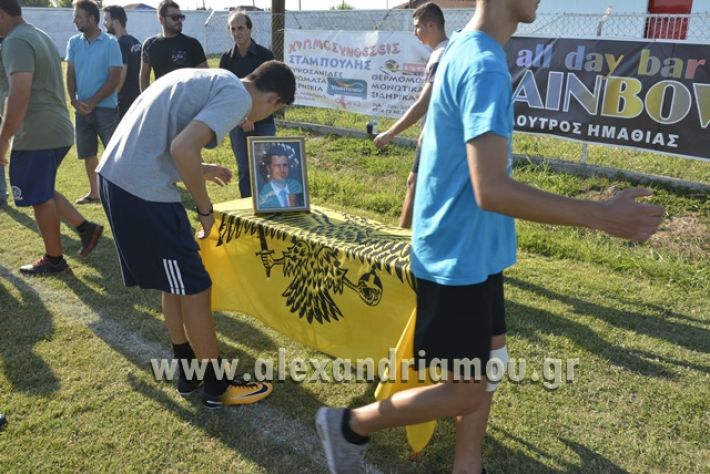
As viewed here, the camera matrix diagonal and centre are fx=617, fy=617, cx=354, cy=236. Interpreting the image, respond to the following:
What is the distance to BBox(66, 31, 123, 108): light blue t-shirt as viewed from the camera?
6.22 m

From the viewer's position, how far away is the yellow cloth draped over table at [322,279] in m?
2.88

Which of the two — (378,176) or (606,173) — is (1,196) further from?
(606,173)

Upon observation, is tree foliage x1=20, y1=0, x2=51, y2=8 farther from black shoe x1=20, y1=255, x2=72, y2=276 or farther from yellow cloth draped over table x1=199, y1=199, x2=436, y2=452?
yellow cloth draped over table x1=199, y1=199, x2=436, y2=452

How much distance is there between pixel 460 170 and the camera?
1.89m

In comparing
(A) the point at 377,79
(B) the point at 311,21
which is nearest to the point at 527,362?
(A) the point at 377,79

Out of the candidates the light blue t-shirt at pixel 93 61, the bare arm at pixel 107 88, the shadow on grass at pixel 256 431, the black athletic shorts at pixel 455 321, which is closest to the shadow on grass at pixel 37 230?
the bare arm at pixel 107 88

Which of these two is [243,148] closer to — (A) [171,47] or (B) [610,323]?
(A) [171,47]

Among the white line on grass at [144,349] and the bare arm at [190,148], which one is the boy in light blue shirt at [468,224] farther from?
the bare arm at [190,148]

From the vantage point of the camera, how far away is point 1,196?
6.51 meters

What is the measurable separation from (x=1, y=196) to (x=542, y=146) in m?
6.50

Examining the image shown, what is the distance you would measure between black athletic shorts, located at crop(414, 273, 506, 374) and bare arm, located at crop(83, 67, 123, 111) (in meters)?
5.19

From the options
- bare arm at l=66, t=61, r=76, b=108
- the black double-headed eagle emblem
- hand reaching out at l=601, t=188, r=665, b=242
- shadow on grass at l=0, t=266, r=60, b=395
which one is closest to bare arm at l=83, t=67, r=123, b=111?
bare arm at l=66, t=61, r=76, b=108

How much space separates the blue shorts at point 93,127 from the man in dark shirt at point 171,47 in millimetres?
718

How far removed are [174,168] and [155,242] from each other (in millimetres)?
344
